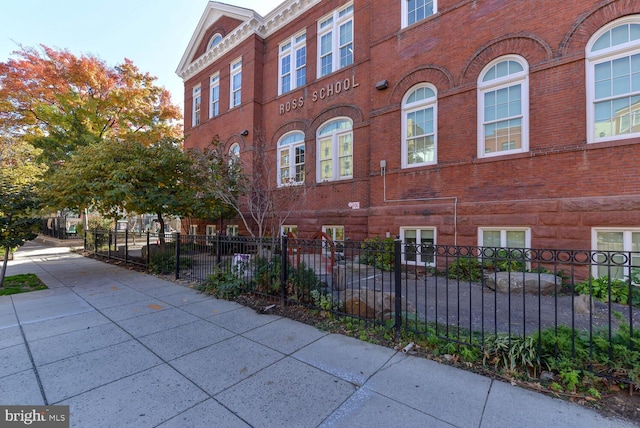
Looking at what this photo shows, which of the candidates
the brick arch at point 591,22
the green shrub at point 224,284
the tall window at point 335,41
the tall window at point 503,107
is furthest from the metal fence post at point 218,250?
the brick arch at point 591,22

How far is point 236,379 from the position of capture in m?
3.12

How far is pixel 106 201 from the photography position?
28.0 feet

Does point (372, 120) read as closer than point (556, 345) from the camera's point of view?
No

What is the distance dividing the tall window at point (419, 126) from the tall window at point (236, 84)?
32.2 ft

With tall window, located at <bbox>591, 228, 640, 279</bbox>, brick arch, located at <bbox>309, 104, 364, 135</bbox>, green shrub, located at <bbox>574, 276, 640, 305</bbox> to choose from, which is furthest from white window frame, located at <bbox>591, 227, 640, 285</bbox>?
brick arch, located at <bbox>309, 104, 364, 135</bbox>

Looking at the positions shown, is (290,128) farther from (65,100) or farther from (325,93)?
(65,100)

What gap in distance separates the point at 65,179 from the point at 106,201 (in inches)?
45.2

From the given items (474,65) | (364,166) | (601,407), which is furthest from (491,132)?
(601,407)

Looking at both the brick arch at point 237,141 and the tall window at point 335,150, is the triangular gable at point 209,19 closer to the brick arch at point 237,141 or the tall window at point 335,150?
the brick arch at point 237,141

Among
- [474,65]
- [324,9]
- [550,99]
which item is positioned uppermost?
[324,9]

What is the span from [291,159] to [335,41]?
17.2 ft

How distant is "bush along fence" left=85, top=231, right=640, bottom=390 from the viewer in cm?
306

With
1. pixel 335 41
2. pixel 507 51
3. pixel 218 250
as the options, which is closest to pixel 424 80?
pixel 507 51

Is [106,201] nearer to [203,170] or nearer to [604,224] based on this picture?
[203,170]
